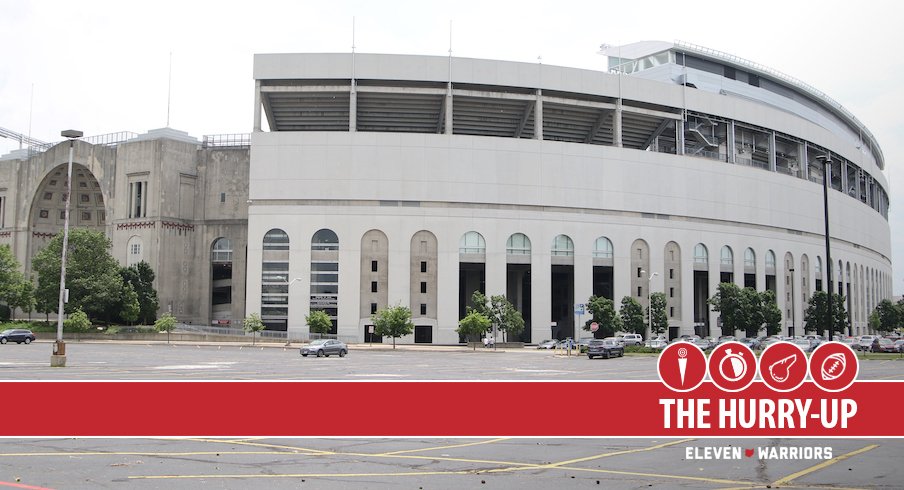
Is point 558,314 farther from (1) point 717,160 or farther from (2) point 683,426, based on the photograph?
(2) point 683,426

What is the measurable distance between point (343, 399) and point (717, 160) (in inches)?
3283

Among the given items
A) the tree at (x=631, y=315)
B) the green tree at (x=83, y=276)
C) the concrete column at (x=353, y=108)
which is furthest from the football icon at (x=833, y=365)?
the green tree at (x=83, y=276)

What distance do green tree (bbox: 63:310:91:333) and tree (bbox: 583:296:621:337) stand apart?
166ft

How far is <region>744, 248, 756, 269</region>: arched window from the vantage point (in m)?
96.1

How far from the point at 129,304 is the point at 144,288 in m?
Answer: 4.04

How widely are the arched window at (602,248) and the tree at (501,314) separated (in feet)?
45.6

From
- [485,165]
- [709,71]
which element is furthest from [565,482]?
[709,71]

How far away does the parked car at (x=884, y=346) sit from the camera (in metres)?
60.2

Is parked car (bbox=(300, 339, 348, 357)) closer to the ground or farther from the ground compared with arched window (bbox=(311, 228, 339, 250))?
closer to the ground

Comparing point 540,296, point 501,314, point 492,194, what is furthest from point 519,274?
point 501,314

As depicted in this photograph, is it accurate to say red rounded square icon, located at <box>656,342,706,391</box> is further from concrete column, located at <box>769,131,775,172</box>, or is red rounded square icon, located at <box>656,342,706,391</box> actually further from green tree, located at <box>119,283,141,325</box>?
concrete column, located at <box>769,131,775,172</box>

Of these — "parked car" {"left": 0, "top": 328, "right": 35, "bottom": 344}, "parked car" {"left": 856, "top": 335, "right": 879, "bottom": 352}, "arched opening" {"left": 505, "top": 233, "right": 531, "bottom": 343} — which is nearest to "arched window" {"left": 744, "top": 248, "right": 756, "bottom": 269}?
"parked car" {"left": 856, "top": 335, "right": 879, "bottom": 352}

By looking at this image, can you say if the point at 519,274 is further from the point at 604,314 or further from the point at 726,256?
the point at 726,256

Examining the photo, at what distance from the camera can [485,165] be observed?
81.3 m
